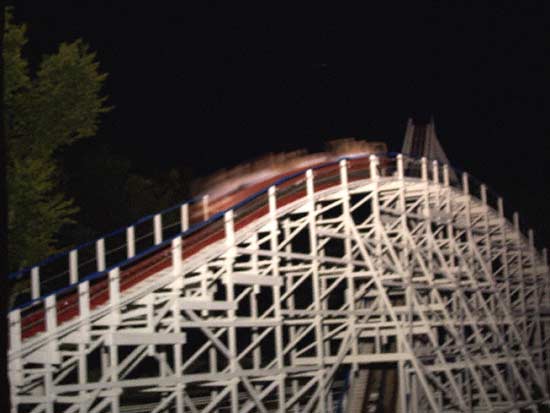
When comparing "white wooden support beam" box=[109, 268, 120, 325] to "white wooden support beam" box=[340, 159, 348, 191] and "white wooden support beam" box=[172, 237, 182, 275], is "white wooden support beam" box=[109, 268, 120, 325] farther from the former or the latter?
"white wooden support beam" box=[340, 159, 348, 191]

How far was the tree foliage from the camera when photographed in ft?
84.3

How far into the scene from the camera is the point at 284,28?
5034cm

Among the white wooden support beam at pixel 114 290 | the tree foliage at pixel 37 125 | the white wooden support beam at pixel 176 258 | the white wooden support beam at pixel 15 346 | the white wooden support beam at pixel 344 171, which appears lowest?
the white wooden support beam at pixel 15 346

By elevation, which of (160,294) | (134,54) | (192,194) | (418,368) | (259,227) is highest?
(134,54)

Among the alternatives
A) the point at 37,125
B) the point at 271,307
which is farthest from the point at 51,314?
the point at 37,125

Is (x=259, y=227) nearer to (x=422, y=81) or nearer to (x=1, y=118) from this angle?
(x=1, y=118)

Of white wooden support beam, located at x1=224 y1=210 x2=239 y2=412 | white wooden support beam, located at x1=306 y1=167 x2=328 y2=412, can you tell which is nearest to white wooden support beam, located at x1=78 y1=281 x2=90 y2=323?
white wooden support beam, located at x1=224 y1=210 x2=239 y2=412

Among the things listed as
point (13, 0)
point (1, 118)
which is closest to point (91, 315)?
point (1, 118)

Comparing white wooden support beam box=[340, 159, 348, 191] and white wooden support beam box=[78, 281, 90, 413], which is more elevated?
white wooden support beam box=[340, 159, 348, 191]

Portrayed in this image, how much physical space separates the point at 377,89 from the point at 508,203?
8.86m

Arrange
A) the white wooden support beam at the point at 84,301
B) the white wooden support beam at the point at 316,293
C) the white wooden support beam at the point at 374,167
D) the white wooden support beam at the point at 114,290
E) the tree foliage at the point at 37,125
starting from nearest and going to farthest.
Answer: the white wooden support beam at the point at 84,301 → the white wooden support beam at the point at 114,290 → the white wooden support beam at the point at 316,293 → the white wooden support beam at the point at 374,167 → the tree foliage at the point at 37,125

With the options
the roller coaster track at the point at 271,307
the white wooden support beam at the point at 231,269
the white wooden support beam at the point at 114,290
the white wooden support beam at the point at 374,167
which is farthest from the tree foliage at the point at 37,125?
the white wooden support beam at the point at 114,290

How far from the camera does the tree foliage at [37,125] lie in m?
25.7

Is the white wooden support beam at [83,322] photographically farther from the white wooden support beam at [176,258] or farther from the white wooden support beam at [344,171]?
the white wooden support beam at [344,171]
